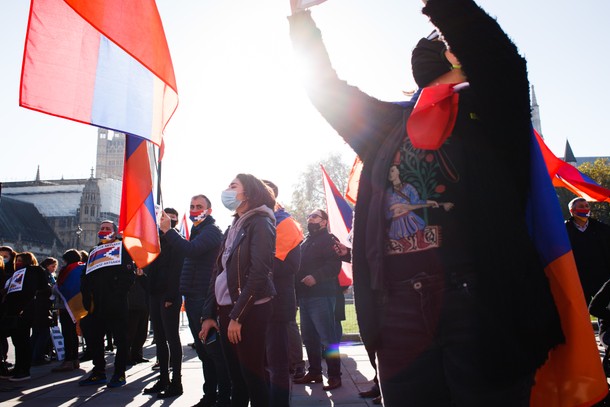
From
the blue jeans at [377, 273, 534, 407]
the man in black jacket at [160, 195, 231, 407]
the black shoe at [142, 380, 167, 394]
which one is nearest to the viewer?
the blue jeans at [377, 273, 534, 407]

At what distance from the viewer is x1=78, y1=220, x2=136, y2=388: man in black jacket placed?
265 inches

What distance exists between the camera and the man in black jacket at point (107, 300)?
673cm

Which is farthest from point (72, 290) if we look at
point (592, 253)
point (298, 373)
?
point (592, 253)

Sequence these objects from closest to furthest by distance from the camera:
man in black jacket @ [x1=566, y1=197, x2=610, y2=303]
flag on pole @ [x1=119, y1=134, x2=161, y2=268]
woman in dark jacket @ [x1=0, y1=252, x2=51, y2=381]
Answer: flag on pole @ [x1=119, y1=134, x2=161, y2=268]
man in black jacket @ [x1=566, y1=197, x2=610, y2=303]
woman in dark jacket @ [x1=0, y1=252, x2=51, y2=381]

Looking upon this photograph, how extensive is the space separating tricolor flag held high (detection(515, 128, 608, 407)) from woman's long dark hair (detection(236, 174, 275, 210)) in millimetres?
2693

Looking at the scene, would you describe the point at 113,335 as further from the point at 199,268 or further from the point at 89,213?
the point at 89,213

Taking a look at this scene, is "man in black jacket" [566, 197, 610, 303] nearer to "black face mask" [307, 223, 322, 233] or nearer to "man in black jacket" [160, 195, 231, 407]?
"black face mask" [307, 223, 322, 233]

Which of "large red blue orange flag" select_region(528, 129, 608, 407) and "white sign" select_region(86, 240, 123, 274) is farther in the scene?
"white sign" select_region(86, 240, 123, 274)

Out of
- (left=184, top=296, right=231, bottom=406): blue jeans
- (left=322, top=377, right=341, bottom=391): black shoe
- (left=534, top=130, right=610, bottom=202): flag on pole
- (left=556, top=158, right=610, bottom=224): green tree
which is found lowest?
(left=322, top=377, right=341, bottom=391): black shoe

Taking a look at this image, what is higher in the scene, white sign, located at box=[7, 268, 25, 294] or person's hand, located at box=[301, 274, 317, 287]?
white sign, located at box=[7, 268, 25, 294]

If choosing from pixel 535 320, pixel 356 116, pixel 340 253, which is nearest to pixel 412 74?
pixel 356 116

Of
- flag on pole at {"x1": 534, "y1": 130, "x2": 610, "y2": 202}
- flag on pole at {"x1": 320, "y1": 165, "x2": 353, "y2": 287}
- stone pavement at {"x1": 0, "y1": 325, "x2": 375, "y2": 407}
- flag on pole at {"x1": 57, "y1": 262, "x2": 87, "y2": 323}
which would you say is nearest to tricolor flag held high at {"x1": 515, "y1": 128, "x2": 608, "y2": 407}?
stone pavement at {"x1": 0, "y1": 325, "x2": 375, "y2": 407}

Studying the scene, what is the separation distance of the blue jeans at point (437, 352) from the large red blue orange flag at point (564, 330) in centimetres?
10

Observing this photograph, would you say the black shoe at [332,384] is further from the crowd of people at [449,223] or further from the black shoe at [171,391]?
the crowd of people at [449,223]
